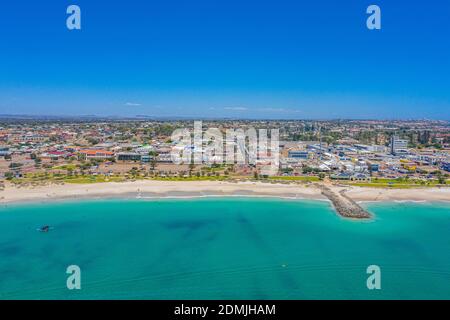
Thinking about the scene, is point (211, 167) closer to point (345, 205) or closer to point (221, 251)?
point (345, 205)

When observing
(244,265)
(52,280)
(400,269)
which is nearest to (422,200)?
(400,269)

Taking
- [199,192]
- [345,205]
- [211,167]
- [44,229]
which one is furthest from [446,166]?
[44,229]

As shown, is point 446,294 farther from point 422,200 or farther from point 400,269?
point 422,200

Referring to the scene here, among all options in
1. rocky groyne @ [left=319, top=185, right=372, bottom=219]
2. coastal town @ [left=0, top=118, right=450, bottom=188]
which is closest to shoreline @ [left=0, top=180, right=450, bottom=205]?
rocky groyne @ [left=319, top=185, right=372, bottom=219]

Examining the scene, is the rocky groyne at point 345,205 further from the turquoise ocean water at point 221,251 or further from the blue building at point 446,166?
the blue building at point 446,166

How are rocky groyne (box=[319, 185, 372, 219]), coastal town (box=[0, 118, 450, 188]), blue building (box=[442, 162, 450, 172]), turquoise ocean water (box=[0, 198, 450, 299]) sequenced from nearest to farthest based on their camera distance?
1. turquoise ocean water (box=[0, 198, 450, 299])
2. rocky groyne (box=[319, 185, 372, 219])
3. coastal town (box=[0, 118, 450, 188])
4. blue building (box=[442, 162, 450, 172])

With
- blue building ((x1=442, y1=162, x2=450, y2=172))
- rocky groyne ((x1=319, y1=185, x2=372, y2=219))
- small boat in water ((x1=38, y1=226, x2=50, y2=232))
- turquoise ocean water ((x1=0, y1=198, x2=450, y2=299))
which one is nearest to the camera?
turquoise ocean water ((x1=0, y1=198, x2=450, y2=299))

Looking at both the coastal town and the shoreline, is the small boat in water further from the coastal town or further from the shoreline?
the coastal town
